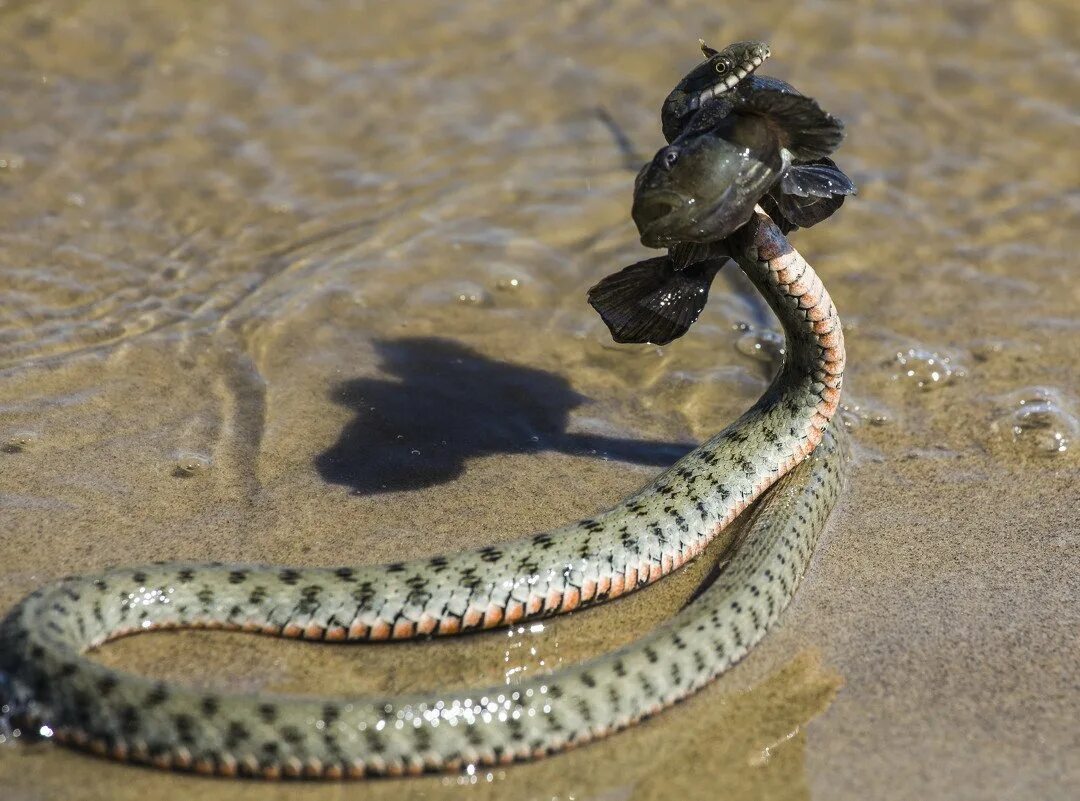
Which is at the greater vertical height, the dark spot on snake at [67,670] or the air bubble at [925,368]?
the dark spot on snake at [67,670]

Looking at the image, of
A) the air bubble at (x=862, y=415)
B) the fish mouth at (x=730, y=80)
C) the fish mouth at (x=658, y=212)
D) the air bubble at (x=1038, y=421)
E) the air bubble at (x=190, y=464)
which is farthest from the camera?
the air bubble at (x=862, y=415)

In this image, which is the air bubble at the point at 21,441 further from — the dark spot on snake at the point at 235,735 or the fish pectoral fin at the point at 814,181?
the fish pectoral fin at the point at 814,181

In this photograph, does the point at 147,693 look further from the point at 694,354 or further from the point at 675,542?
the point at 694,354

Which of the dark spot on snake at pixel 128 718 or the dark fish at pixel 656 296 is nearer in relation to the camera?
the dark spot on snake at pixel 128 718

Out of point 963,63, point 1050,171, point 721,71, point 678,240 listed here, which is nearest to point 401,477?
point 678,240

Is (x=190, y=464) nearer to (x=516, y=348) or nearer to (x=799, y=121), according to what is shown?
(x=516, y=348)

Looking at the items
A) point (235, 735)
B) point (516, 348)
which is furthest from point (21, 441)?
point (516, 348)

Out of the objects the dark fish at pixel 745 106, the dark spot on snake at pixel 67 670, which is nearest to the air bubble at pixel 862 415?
the dark fish at pixel 745 106

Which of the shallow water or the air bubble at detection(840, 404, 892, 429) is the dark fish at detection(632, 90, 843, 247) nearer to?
the shallow water
